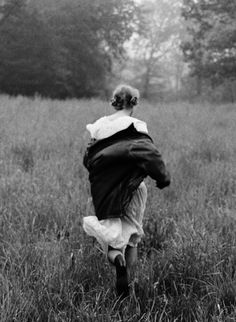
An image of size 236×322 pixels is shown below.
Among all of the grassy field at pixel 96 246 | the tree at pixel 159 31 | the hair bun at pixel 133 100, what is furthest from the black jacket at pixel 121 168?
the tree at pixel 159 31

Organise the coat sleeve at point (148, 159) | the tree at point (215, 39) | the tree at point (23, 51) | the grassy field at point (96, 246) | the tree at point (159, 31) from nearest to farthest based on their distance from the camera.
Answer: the coat sleeve at point (148, 159)
the grassy field at point (96, 246)
the tree at point (215, 39)
the tree at point (23, 51)
the tree at point (159, 31)

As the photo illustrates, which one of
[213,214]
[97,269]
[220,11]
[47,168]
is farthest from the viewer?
[220,11]

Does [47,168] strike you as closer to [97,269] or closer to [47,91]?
[97,269]

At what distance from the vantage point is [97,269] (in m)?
2.40

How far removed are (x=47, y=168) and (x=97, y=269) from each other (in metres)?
2.48

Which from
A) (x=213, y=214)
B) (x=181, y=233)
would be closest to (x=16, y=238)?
(x=181, y=233)

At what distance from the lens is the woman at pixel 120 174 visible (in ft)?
6.41

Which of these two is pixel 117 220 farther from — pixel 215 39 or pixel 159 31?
pixel 159 31

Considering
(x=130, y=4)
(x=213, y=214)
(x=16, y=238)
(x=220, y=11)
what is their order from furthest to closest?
1. (x=130, y=4)
2. (x=220, y=11)
3. (x=213, y=214)
4. (x=16, y=238)

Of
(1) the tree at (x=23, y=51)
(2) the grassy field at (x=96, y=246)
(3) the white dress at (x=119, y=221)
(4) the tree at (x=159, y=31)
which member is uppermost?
(4) the tree at (x=159, y=31)

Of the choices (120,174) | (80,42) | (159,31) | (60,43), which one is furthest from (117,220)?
(159,31)

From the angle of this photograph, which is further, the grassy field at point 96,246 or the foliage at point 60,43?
the foliage at point 60,43

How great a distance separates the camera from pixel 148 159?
1926mm

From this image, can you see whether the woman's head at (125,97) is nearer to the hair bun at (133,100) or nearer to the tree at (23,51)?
the hair bun at (133,100)
